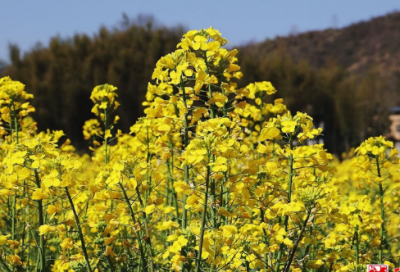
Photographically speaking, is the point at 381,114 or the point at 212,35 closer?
the point at 212,35

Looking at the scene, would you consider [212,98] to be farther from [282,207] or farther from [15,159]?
Answer: [15,159]

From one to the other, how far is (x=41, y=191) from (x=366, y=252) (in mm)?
2488

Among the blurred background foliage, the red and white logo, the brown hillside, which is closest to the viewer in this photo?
the red and white logo

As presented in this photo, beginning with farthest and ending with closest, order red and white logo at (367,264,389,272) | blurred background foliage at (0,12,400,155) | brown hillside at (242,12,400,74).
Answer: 1. brown hillside at (242,12,400,74)
2. blurred background foliage at (0,12,400,155)
3. red and white logo at (367,264,389,272)

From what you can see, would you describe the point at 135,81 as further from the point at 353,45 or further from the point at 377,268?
the point at 353,45

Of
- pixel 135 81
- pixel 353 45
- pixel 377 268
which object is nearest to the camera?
pixel 377 268

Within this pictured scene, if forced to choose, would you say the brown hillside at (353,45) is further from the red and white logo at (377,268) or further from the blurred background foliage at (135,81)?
the red and white logo at (377,268)

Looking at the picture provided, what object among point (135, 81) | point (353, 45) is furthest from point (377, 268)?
point (353, 45)

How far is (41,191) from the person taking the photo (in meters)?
2.46

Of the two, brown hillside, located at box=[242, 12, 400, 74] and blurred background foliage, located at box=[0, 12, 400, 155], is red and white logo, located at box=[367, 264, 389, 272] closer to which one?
blurred background foliage, located at box=[0, 12, 400, 155]

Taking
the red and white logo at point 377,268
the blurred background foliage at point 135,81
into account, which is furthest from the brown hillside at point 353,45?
the red and white logo at point 377,268

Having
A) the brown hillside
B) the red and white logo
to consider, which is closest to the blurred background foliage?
the red and white logo

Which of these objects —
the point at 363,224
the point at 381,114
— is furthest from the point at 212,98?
the point at 381,114

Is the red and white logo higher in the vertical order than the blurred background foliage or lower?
lower
